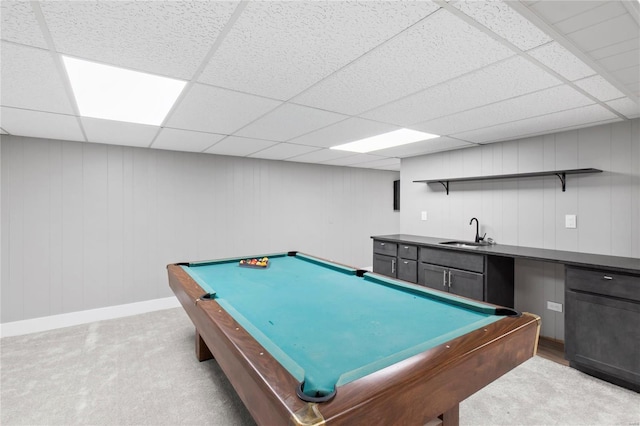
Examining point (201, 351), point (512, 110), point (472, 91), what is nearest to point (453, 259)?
point (512, 110)

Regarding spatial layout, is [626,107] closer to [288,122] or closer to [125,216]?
[288,122]

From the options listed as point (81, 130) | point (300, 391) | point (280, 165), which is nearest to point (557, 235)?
point (300, 391)

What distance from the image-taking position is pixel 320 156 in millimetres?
4695

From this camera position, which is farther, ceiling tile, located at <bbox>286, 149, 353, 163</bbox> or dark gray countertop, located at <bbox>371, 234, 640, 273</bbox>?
ceiling tile, located at <bbox>286, 149, 353, 163</bbox>

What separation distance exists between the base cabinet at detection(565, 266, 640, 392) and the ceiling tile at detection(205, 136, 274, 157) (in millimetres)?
3302

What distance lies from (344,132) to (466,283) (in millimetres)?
2067

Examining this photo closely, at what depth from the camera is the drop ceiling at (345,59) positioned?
1207 millimetres

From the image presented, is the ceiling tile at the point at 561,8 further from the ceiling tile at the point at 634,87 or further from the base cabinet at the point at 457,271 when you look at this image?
the base cabinet at the point at 457,271

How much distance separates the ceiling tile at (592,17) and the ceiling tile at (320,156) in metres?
3.00

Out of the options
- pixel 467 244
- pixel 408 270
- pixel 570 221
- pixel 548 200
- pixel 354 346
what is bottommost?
pixel 408 270

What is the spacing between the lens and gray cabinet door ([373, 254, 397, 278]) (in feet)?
13.6

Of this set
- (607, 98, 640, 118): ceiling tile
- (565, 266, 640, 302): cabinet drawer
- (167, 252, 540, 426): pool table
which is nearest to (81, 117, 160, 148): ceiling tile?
(167, 252, 540, 426): pool table

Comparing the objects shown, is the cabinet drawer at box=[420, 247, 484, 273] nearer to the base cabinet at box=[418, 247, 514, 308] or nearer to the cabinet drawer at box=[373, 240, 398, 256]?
the base cabinet at box=[418, 247, 514, 308]

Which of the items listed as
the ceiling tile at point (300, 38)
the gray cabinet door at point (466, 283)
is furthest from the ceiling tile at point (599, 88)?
the gray cabinet door at point (466, 283)
